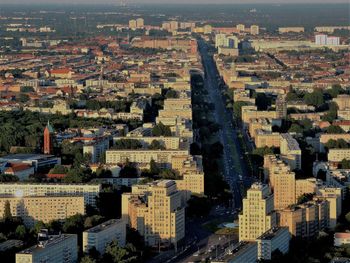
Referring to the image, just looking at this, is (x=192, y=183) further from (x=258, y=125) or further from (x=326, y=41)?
(x=326, y=41)

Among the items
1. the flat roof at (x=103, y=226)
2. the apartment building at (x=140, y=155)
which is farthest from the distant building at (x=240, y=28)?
the flat roof at (x=103, y=226)

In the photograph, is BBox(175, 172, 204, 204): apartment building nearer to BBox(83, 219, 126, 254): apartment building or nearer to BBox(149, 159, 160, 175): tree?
BBox(149, 159, 160, 175): tree

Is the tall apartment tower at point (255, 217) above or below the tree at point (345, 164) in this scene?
above

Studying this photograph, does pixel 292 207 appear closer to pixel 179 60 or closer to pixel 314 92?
pixel 314 92

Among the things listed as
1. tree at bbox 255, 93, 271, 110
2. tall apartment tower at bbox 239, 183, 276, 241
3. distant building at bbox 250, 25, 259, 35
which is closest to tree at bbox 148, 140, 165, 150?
tall apartment tower at bbox 239, 183, 276, 241

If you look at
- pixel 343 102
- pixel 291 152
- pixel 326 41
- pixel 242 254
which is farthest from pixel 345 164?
pixel 326 41

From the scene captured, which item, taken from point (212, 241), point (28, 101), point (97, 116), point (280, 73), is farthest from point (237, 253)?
point (280, 73)

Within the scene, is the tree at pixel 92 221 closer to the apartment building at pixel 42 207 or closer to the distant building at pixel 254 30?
the apartment building at pixel 42 207
